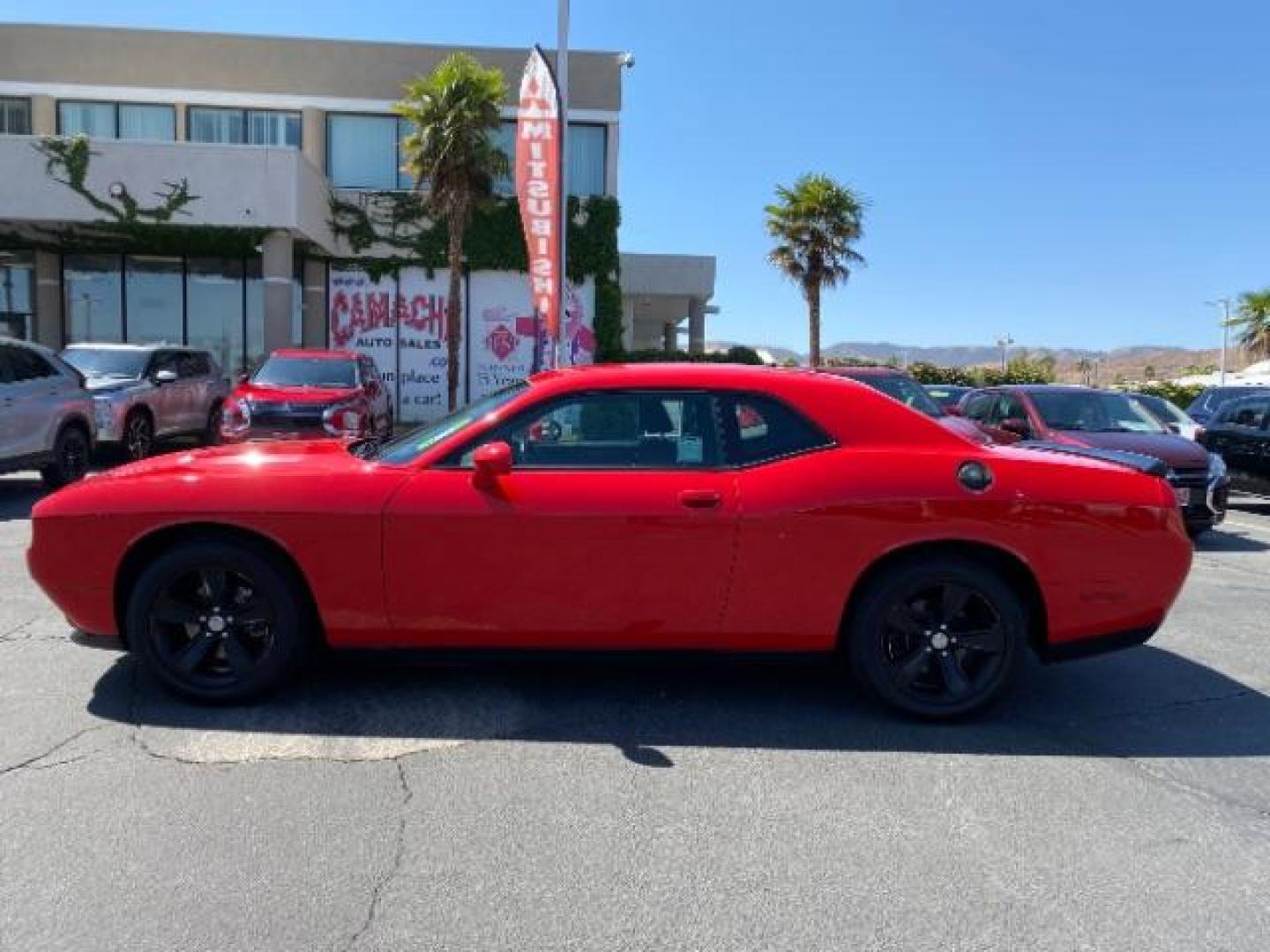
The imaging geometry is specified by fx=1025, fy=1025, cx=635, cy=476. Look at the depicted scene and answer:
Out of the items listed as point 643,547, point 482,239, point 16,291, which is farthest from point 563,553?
point 16,291

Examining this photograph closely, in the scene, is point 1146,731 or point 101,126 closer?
point 1146,731

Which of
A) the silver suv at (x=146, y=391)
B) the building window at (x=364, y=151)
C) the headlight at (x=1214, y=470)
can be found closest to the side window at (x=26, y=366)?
the silver suv at (x=146, y=391)

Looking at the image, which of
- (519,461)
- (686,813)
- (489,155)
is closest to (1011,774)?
(686,813)

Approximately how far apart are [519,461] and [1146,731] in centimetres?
303

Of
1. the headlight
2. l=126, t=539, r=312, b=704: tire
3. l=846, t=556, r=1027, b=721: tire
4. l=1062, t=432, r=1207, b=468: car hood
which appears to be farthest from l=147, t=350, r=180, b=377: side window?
the headlight

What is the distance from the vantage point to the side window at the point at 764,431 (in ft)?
14.7

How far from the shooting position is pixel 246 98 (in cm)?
2430

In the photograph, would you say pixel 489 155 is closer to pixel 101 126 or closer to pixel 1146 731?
pixel 101 126

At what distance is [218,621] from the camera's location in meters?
4.46

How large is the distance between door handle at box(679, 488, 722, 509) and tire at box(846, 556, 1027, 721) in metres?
0.80

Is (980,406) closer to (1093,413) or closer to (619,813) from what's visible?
(1093,413)

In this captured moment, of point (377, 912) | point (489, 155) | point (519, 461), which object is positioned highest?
point (489, 155)

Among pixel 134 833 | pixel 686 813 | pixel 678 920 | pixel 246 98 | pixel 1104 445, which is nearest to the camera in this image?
pixel 678 920

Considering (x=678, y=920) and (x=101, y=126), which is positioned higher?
(x=101, y=126)
